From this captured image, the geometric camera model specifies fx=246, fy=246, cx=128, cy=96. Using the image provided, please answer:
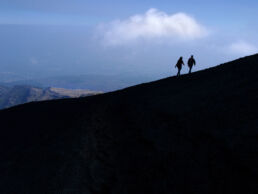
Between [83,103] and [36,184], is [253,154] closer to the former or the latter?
[36,184]

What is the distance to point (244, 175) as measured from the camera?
451 inches

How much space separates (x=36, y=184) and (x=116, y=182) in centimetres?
640

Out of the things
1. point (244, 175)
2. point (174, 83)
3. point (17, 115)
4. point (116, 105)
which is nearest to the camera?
point (244, 175)

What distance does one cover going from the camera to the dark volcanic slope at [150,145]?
13.0 metres

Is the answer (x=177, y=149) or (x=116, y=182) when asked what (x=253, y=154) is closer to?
(x=177, y=149)

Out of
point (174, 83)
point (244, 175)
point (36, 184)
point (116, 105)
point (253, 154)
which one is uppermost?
point (174, 83)

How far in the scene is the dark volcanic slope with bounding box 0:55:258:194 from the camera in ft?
42.7

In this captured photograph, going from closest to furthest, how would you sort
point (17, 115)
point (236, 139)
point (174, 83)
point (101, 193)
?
point (236, 139), point (101, 193), point (174, 83), point (17, 115)

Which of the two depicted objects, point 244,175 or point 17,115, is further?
point 17,115

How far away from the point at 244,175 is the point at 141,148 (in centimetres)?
831

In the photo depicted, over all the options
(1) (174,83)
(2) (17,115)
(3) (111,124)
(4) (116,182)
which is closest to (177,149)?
(4) (116,182)

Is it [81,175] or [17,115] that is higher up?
[17,115]

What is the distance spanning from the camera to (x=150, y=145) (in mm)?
18297

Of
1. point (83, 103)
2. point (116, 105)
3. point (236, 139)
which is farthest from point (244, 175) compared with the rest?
point (83, 103)
